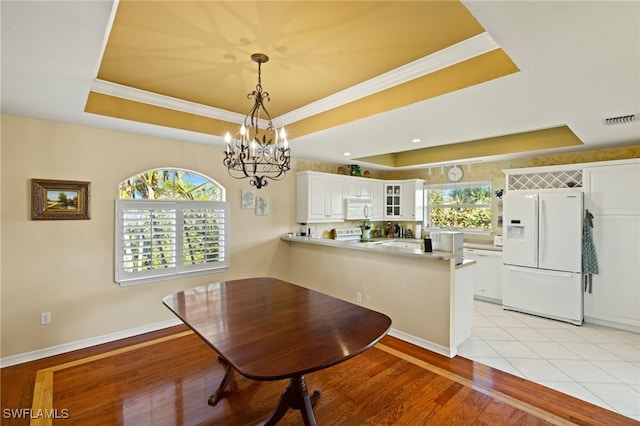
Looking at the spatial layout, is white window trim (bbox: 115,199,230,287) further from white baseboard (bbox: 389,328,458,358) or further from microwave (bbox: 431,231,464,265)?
microwave (bbox: 431,231,464,265)

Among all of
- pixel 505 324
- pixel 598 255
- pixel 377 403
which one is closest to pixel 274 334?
pixel 377 403

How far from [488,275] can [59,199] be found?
19.2 ft

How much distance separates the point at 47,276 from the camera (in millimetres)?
3012

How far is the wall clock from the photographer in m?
5.58

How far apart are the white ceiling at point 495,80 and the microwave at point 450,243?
1.17 m

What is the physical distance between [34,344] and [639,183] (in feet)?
22.9

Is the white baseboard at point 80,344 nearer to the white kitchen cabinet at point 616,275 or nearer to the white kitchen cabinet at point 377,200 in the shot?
the white kitchen cabinet at point 377,200

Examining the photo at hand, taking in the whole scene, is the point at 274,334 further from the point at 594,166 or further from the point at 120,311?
the point at 594,166

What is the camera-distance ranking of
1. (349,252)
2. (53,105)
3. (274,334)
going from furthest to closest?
1. (349,252)
2. (53,105)
3. (274,334)

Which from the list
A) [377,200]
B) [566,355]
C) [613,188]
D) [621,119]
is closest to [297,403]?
[566,355]

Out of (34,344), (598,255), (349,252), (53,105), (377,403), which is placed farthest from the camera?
(349,252)

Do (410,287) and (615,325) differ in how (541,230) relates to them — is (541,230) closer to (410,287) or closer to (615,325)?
(615,325)

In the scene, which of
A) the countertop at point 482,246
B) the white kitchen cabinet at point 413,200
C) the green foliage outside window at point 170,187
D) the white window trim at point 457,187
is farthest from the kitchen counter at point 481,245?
the green foliage outside window at point 170,187

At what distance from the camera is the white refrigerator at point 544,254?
12.6ft
